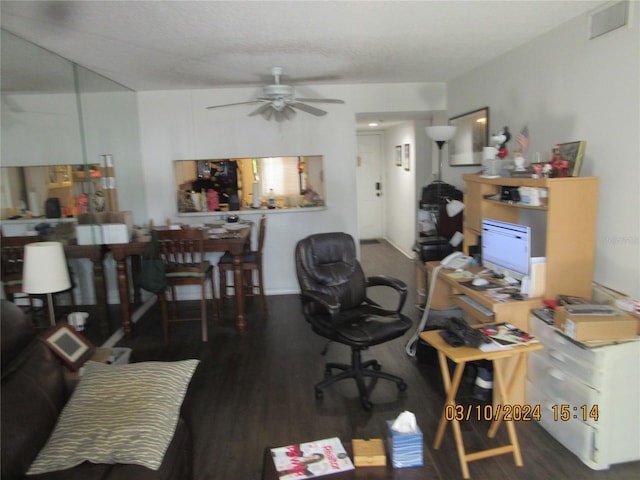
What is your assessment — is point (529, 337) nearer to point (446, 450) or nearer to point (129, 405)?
point (446, 450)

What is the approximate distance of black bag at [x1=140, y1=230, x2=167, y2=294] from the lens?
3795mm

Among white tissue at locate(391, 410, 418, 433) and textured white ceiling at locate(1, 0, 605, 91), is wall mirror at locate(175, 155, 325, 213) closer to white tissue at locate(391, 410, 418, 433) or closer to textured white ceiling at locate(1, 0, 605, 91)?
textured white ceiling at locate(1, 0, 605, 91)

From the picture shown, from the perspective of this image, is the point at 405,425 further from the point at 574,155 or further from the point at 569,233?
the point at 574,155

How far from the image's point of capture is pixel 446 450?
2369 millimetres

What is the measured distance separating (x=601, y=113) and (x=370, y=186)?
5824 millimetres

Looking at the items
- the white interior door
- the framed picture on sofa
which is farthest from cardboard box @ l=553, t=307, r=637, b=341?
the white interior door

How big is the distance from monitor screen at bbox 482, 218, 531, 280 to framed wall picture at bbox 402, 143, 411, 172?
3.58 metres

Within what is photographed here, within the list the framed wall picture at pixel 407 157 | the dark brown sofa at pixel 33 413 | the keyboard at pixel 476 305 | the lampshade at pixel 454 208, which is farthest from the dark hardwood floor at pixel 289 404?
the framed wall picture at pixel 407 157

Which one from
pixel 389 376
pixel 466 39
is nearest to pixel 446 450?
pixel 389 376

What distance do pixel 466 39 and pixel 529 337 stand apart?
2.25 metres

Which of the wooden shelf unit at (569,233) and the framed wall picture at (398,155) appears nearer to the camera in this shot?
the wooden shelf unit at (569,233)

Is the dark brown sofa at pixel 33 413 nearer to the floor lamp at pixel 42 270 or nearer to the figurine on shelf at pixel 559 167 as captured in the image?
the floor lamp at pixel 42 270

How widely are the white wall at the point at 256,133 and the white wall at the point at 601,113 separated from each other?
1853 mm

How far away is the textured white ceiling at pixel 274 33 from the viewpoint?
2.51 m
